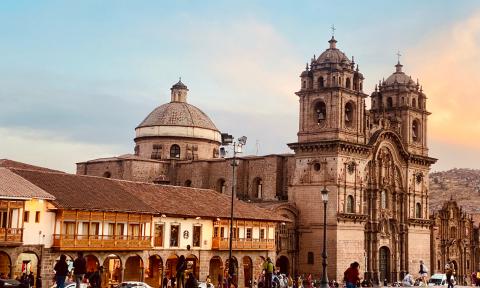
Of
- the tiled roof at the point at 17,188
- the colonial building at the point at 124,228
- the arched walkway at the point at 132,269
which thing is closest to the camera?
the tiled roof at the point at 17,188

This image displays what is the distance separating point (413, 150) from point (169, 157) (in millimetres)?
25210

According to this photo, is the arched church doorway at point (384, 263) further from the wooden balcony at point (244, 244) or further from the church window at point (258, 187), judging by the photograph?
the wooden balcony at point (244, 244)

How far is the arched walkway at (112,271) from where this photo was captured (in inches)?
1958

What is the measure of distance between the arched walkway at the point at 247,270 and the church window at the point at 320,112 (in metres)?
15.5

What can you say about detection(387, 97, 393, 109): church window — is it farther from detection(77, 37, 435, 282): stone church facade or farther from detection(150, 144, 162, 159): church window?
detection(150, 144, 162, 159): church window

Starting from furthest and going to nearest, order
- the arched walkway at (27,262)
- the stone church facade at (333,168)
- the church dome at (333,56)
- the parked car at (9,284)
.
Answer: the church dome at (333,56), the stone church facade at (333,168), the arched walkway at (27,262), the parked car at (9,284)

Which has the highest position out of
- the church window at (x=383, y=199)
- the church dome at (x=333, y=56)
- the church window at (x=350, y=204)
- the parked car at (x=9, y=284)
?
the church dome at (x=333, y=56)

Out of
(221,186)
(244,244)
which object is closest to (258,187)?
(221,186)

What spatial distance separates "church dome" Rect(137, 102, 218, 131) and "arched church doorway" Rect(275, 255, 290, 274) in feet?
69.0

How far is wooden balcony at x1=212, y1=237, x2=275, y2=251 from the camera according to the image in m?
55.2

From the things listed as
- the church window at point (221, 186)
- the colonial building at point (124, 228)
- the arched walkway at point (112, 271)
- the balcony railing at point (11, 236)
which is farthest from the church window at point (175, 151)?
the balcony railing at point (11, 236)

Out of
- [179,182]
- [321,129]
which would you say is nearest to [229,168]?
[179,182]

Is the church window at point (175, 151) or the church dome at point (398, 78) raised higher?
the church dome at point (398, 78)

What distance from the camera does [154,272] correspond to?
176ft
